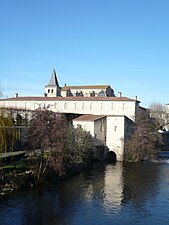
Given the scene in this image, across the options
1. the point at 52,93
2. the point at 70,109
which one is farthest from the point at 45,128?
the point at 52,93

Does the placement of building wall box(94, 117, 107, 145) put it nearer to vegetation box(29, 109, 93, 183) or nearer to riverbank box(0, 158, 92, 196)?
riverbank box(0, 158, 92, 196)

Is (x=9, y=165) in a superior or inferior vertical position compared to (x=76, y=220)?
superior

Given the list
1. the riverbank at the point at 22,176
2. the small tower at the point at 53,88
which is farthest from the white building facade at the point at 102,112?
the small tower at the point at 53,88

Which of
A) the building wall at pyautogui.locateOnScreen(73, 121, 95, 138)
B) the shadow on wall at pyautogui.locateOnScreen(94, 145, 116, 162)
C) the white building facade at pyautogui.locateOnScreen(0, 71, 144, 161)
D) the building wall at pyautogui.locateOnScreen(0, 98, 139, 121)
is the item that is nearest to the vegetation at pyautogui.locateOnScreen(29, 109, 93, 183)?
the white building facade at pyautogui.locateOnScreen(0, 71, 144, 161)

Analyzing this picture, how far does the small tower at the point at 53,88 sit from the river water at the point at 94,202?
66.7 meters

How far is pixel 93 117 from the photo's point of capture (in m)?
50.8

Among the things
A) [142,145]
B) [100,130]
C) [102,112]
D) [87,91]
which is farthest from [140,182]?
A: [87,91]

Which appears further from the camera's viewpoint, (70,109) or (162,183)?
(70,109)

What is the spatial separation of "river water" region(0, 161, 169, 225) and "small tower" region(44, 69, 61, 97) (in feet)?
219

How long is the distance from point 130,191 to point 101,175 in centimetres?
734

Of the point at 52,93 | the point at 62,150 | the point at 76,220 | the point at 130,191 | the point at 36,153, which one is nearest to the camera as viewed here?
the point at 76,220

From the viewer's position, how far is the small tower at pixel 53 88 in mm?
99000

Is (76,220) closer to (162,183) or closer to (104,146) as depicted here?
(162,183)

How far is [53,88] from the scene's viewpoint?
99.4 meters
